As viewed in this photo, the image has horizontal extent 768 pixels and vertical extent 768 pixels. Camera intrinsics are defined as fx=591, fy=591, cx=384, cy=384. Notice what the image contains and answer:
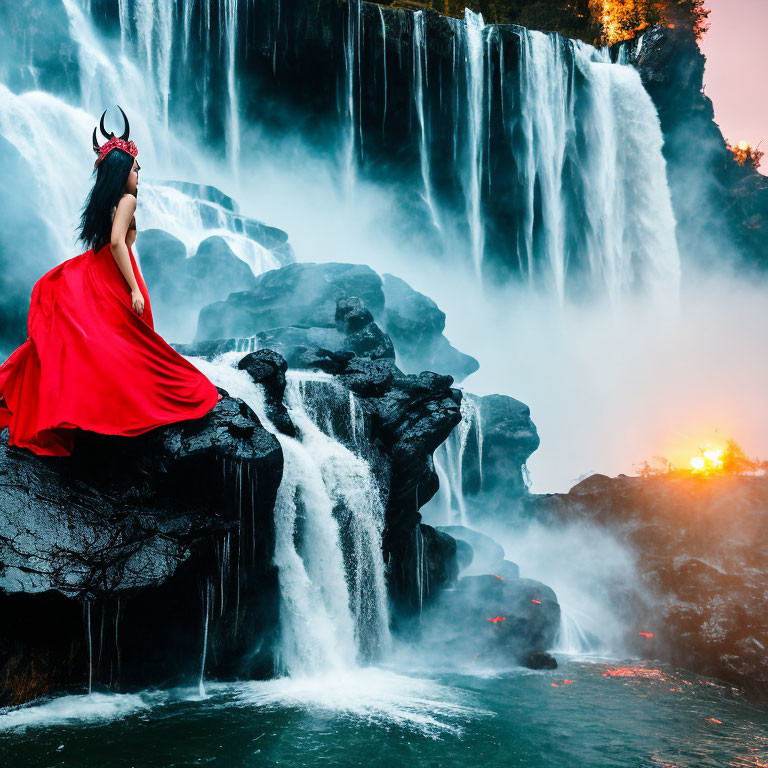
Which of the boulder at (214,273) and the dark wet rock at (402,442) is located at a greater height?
the boulder at (214,273)

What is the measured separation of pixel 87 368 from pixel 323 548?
14.3ft

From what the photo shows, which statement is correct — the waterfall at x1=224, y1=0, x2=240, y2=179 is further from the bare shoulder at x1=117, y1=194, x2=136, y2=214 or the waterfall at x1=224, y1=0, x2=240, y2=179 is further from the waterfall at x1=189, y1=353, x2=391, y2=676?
the bare shoulder at x1=117, y1=194, x2=136, y2=214

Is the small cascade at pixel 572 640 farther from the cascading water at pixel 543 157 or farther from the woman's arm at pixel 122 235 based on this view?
the cascading water at pixel 543 157

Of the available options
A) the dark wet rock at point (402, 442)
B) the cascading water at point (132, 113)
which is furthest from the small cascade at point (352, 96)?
the dark wet rock at point (402, 442)

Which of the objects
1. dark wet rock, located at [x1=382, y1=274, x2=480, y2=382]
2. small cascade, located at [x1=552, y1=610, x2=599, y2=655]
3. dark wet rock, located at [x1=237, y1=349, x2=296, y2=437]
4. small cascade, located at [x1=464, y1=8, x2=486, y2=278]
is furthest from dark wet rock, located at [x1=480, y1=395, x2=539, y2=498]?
small cascade, located at [x1=464, y1=8, x2=486, y2=278]

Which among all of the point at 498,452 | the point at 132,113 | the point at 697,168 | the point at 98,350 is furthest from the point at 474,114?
the point at 98,350

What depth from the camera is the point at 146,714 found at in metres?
5.53

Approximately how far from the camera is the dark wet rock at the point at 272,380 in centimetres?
902

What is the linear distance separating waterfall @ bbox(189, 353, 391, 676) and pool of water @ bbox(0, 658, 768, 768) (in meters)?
0.50

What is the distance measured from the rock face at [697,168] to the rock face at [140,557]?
97.1 ft

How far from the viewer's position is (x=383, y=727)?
221 inches

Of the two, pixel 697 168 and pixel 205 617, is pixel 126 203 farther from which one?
pixel 697 168

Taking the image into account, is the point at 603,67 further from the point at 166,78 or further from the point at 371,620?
the point at 371,620

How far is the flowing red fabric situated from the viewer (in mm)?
4988
